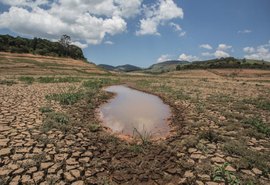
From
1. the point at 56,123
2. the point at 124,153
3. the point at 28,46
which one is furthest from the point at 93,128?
the point at 28,46

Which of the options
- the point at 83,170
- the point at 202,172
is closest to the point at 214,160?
the point at 202,172

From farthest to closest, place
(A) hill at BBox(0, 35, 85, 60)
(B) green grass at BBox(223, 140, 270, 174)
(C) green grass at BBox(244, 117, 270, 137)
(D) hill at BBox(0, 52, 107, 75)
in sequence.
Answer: (A) hill at BBox(0, 35, 85, 60) → (D) hill at BBox(0, 52, 107, 75) → (C) green grass at BBox(244, 117, 270, 137) → (B) green grass at BBox(223, 140, 270, 174)

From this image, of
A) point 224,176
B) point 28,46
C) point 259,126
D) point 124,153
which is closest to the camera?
point 224,176

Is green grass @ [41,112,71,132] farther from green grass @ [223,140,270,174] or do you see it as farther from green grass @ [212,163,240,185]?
green grass @ [223,140,270,174]

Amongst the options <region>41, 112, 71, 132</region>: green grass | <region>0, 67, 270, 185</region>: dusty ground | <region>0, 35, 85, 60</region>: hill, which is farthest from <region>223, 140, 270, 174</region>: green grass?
<region>0, 35, 85, 60</region>: hill

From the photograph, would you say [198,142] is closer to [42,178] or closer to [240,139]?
[240,139]

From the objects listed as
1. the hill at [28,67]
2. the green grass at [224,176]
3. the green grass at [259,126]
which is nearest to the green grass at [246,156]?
the green grass at [224,176]

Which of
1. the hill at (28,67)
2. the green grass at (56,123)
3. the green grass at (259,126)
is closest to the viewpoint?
the green grass at (56,123)

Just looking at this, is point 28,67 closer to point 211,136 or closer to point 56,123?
point 56,123

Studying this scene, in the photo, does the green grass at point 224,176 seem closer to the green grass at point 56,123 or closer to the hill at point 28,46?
the green grass at point 56,123

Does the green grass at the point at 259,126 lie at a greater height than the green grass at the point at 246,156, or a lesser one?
greater

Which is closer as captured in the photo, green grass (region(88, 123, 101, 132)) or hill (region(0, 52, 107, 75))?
green grass (region(88, 123, 101, 132))

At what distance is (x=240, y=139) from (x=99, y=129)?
450 cm

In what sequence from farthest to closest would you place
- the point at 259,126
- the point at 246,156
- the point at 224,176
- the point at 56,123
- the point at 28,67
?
the point at 28,67 < the point at 259,126 < the point at 56,123 < the point at 246,156 < the point at 224,176
